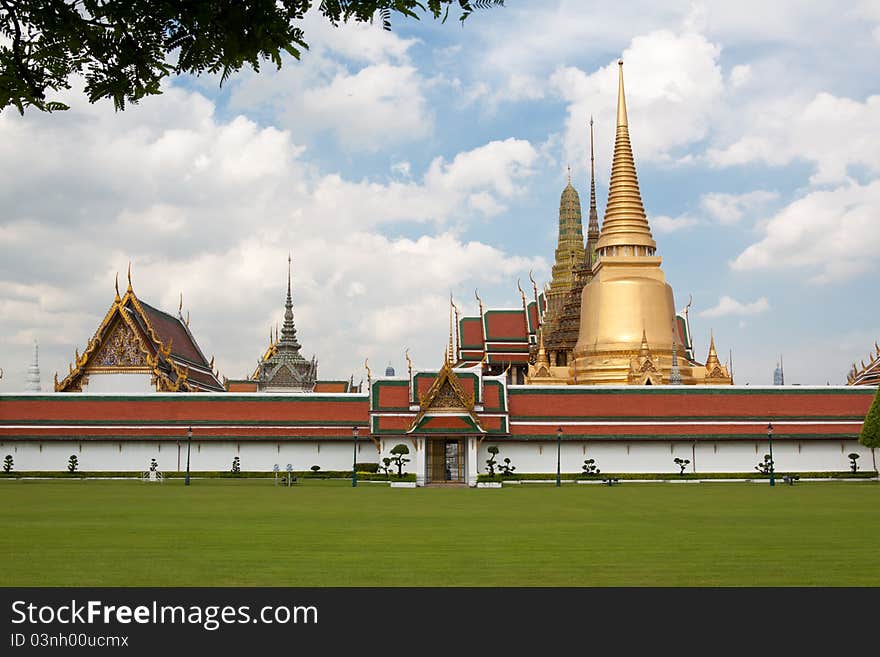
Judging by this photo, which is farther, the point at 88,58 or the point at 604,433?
the point at 604,433

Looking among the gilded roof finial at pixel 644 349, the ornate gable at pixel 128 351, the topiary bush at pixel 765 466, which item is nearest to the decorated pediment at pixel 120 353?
the ornate gable at pixel 128 351

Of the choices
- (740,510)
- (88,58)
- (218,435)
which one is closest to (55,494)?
(218,435)

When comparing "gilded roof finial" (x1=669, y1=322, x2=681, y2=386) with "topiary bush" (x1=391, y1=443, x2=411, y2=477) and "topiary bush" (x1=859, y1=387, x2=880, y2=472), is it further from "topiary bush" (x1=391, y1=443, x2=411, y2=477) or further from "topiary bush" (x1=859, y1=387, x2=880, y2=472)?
"topiary bush" (x1=391, y1=443, x2=411, y2=477)

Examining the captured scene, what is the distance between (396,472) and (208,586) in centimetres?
2810

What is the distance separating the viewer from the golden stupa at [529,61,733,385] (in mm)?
50562

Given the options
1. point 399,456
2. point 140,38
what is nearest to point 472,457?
point 399,456

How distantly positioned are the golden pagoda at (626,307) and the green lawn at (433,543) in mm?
28086

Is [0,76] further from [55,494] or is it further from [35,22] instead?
[55,494]

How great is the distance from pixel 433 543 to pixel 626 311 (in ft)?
133

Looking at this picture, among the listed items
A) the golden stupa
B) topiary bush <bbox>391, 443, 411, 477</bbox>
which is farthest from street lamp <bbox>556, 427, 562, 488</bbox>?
the golden stupa

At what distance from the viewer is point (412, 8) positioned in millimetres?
5613

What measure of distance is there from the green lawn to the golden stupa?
28387 millimetres

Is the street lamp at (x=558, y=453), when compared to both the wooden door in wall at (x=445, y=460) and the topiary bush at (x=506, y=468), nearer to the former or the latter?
the topiary bush at (x=506, y=468)
